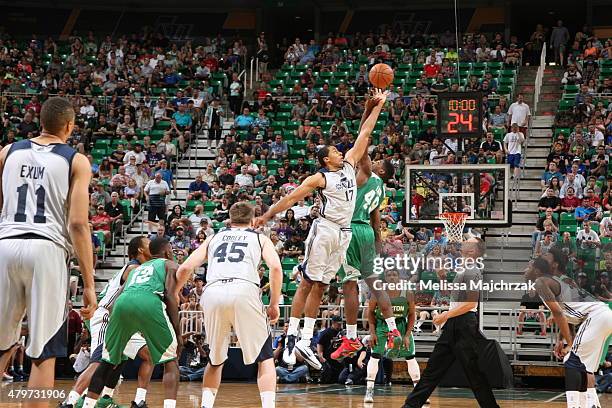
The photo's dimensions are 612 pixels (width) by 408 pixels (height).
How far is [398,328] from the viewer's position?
14.0 metres

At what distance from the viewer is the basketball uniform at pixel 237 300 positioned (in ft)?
28.1

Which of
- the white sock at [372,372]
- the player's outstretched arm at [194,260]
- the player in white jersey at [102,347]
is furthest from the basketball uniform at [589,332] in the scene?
the player in white jersey at [102,347]

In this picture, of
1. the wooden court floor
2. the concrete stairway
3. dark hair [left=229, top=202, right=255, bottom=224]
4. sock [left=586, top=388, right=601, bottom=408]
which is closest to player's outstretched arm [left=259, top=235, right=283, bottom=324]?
dark hair [left=229, top=202, right=255, bottom=224]

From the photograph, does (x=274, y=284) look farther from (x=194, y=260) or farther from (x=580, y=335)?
(x=580, y=335)

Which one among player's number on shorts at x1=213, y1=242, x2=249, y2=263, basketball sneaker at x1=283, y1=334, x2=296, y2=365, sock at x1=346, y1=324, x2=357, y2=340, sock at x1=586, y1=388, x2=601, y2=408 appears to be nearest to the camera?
player's number on shorts at x1=213, y1=242, x2=249, y2=263

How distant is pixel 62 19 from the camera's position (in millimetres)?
36469

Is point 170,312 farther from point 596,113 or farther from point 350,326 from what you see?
point 596,113

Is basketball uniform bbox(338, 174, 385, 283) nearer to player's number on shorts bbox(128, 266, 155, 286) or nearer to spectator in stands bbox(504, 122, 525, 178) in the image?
player's number on shorts bbox(128, 266, 155, 286)

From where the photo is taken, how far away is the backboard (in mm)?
17266

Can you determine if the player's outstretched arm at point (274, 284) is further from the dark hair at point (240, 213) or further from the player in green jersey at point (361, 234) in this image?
the player in green jersey at point (361, 234)

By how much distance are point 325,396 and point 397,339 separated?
3.69m

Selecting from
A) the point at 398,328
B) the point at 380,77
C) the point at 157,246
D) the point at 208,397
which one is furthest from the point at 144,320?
the point at 398,328

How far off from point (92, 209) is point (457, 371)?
10.3 m

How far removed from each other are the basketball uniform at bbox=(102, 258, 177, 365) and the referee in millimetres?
2623
